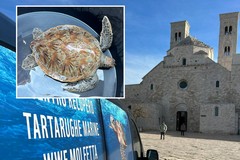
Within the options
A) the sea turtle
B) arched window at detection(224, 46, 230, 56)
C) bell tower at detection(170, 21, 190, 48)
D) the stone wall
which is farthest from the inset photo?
arched window at detection(224, 46, 230, 56)

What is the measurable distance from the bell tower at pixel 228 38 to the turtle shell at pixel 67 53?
147 feet

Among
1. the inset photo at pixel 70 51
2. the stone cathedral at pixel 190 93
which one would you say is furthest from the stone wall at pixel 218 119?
the inset photo at pixel 70 51

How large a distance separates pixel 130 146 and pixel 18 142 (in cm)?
138

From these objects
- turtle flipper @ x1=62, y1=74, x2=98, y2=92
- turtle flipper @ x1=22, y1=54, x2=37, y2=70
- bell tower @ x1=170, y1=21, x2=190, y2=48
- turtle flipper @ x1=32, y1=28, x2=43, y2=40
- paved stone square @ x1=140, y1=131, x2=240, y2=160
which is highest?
bell tower @ x1=170, y1=21, x2=190, y2=48

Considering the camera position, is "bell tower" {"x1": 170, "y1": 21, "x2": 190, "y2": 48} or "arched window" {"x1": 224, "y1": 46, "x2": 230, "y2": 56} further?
"arched window" {"x1": 224, "y1": 46, "x2": 230, "y2": 56}

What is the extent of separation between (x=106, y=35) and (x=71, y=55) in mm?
196

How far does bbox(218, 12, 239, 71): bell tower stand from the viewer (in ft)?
139

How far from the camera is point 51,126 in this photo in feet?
3.86

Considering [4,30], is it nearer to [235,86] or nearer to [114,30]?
[114,30]

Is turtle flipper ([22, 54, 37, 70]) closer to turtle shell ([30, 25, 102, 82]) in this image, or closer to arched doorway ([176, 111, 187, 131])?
turtle shell ([30, 25, 102, 82])

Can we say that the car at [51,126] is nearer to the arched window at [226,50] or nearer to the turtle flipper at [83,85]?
the turtle flipper at [83,85]

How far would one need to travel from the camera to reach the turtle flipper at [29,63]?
3.71ft

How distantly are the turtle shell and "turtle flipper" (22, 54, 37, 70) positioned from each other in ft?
0.05

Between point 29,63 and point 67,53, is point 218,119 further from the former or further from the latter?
point 29,63
